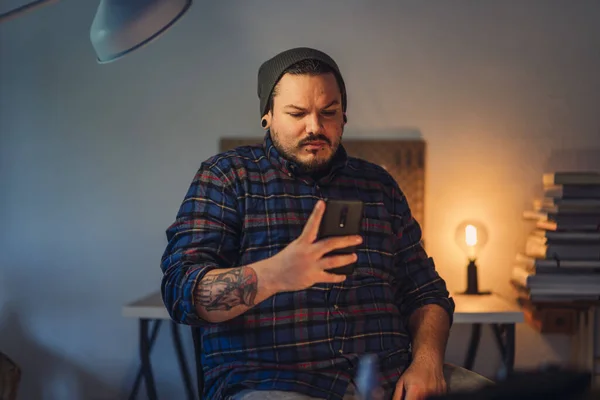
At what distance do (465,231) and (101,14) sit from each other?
5.46ft

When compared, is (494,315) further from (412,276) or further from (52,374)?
(52,374)

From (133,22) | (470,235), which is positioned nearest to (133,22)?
(133,22)

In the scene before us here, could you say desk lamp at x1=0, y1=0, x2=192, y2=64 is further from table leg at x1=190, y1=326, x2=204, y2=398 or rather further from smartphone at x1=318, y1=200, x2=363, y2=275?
table leg at x1=190, y1=326, x2=204, y2=398

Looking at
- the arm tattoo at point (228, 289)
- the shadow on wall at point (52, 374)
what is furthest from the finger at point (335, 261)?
the shadow on wall at point (52, 374)

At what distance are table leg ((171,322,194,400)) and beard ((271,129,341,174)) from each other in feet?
3.86

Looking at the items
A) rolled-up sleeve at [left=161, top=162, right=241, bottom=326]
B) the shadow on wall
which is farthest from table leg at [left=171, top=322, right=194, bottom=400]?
rolled-up sleeve at [left=161, top=162, right=241, bottom=326]

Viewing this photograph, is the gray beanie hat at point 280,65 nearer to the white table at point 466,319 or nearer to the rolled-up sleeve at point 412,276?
the rolled-up sleeve at point 412,276

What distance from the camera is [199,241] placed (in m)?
1.32

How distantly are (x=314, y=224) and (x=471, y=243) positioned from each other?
1.34m

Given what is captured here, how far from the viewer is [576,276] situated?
2143 millimetres

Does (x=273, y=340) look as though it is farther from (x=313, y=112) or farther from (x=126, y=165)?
(x=126, y=165)

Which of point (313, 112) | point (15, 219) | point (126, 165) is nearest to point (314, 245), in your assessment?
point (313, 112)

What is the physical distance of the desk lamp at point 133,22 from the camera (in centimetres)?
101

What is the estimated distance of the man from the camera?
1.22 metres
